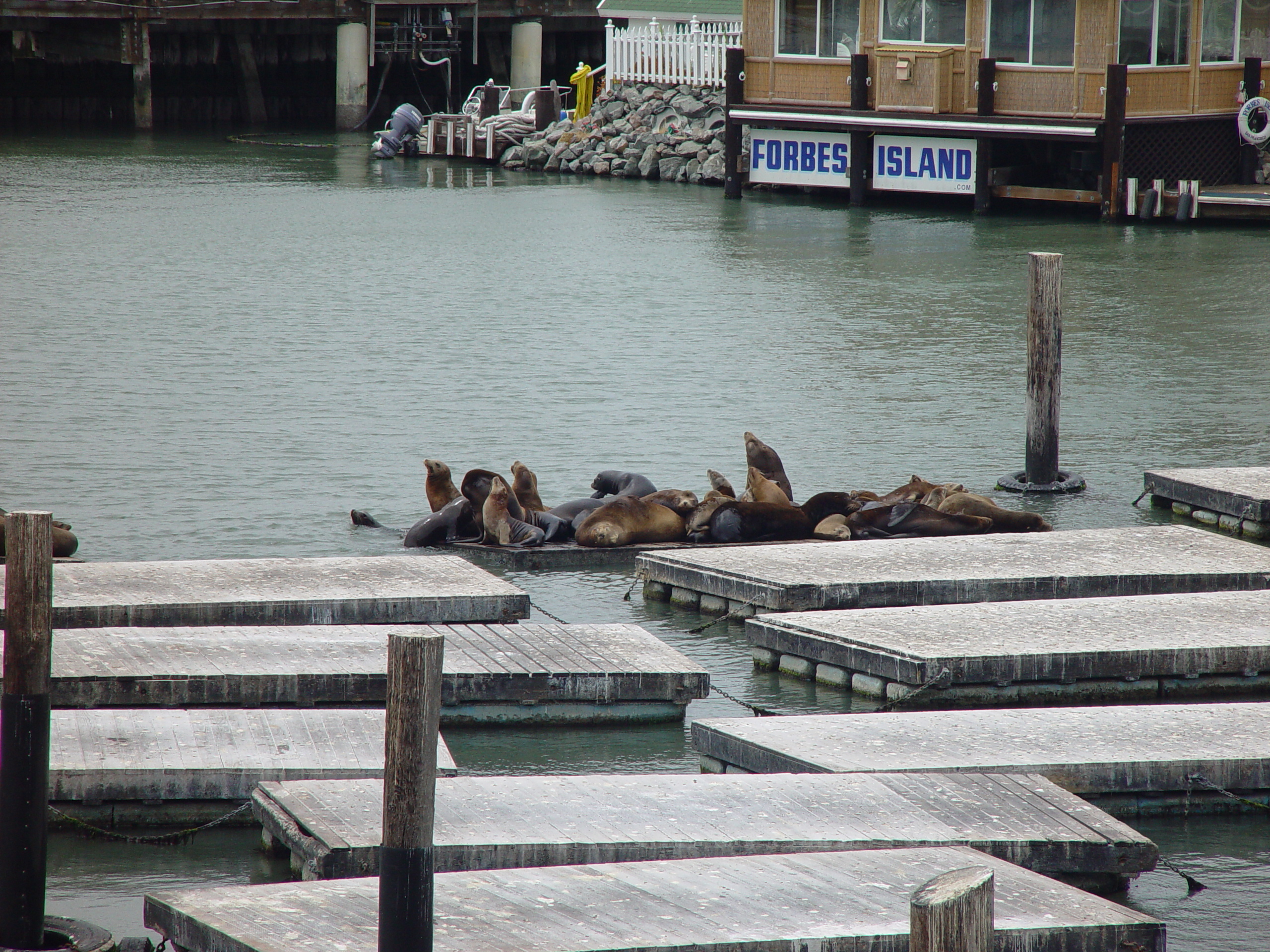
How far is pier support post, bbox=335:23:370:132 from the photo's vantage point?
43938 millimetres

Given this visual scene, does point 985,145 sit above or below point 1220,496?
above

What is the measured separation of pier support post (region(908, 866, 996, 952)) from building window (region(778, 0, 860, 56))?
25863mm

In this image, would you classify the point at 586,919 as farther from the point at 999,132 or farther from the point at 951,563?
the point at 999,132

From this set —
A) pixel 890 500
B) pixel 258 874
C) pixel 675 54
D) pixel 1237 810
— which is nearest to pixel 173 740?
pixel 258 874

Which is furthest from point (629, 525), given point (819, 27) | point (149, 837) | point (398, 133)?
point (398, 133)

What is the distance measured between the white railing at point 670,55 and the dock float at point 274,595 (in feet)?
81.6

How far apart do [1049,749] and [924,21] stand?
→ 22.4 meters

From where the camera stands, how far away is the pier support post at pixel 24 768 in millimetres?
4809

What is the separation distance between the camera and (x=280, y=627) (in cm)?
753

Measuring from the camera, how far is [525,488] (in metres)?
10.2

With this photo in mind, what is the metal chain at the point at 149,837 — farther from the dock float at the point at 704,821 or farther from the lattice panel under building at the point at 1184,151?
the lattice panel under building at the point at 1184,151

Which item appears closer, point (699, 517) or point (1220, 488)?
→ point (699, 517)

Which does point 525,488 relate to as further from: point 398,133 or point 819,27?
point 398,133

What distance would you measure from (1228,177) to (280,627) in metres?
23.1
